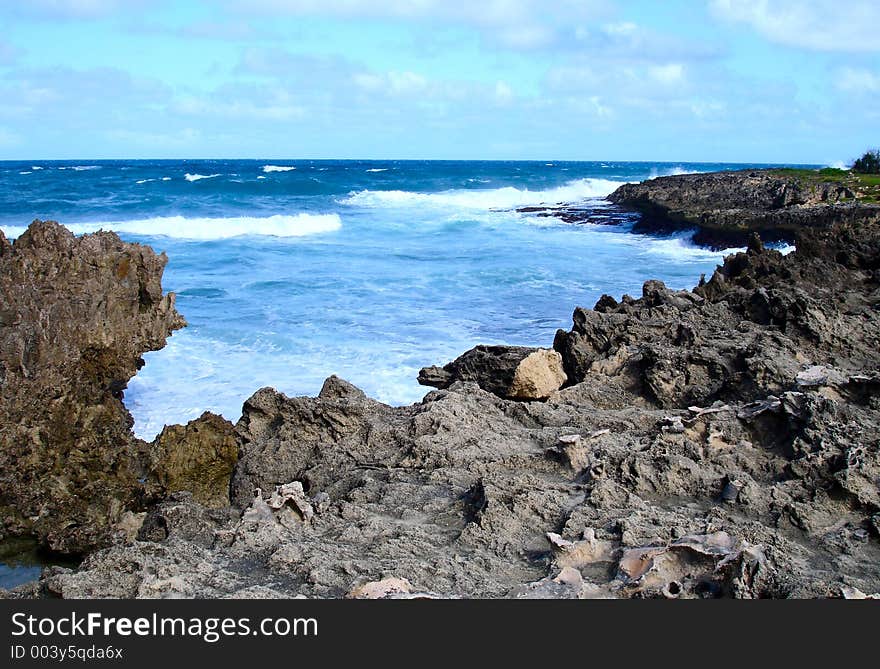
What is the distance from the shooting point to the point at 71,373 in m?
6.46

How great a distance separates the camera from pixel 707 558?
138 inches

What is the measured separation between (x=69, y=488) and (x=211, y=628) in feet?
10.6

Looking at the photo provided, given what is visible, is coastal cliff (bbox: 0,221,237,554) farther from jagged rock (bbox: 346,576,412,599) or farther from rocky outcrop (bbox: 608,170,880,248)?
rocky outcrop (bbox: 608,170,880,248)

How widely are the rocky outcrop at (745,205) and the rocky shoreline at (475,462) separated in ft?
50.6

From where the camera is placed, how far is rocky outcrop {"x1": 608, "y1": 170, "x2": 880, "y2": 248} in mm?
23906

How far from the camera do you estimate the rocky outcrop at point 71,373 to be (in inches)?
210

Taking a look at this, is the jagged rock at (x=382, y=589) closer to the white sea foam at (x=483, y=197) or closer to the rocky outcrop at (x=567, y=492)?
the rocky outcrop at (x=567, y=492)

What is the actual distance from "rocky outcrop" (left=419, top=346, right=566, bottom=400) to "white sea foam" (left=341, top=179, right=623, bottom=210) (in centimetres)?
3707

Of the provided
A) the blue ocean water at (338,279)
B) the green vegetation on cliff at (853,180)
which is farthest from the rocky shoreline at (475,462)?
the green vegetation on cliff at (853,180)

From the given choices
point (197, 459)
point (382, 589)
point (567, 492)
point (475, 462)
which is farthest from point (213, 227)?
point (382, 589)

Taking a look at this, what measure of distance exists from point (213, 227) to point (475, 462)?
88.1 ft

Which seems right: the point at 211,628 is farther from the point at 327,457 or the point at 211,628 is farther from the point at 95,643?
the point at 327,457

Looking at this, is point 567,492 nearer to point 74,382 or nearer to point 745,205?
point 74,382

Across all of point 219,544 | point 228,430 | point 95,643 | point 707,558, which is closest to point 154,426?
point 228,430
